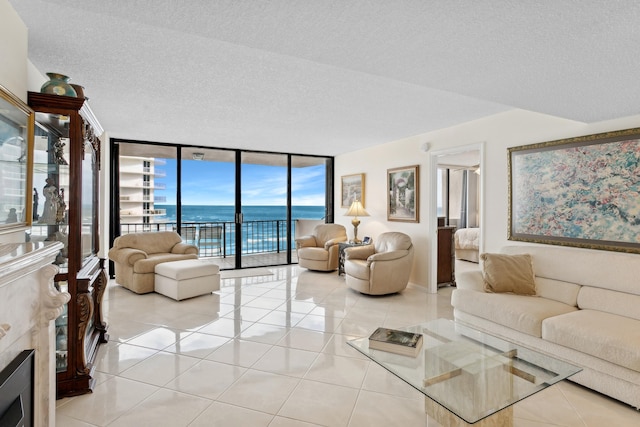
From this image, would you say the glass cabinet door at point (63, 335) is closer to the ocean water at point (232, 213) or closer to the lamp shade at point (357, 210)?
the ocean water at point (232, 213)

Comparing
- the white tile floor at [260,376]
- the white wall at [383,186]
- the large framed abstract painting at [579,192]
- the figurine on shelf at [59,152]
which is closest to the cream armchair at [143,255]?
the white tile floor at [260,376]

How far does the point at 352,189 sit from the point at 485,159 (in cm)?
293

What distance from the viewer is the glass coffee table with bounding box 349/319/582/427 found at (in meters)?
1.57

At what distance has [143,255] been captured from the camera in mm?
4801

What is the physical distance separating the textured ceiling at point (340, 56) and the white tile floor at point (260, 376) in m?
2.07

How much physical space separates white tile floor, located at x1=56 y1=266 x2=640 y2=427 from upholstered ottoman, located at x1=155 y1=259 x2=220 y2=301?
22 cm

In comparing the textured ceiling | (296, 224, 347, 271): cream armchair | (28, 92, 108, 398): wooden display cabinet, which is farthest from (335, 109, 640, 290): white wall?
(28, 92, 108, 398): wooden display cabinet

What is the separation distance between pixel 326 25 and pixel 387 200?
169 inches

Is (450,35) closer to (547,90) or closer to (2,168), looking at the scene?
(547,90)

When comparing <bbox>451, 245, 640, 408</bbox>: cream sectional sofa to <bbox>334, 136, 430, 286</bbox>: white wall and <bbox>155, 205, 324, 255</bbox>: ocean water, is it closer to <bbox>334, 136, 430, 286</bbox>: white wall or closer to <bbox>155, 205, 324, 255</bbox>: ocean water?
<bbox>334, 136, 430, 286</bbox>: white wall

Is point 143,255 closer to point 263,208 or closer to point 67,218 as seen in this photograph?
point 67,218

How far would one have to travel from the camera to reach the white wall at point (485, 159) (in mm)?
3348

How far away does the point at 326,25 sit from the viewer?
1.54m

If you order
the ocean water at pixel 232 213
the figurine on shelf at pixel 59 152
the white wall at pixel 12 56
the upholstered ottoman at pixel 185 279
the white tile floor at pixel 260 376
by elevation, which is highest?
the white wall at pixel 12 56
